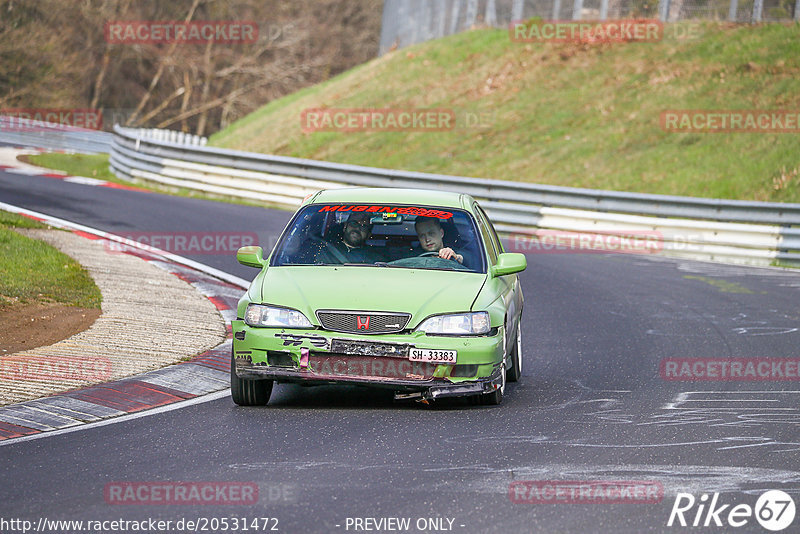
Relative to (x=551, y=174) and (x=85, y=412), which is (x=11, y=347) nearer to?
(x=85, y=412)

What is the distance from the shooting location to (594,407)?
855cm

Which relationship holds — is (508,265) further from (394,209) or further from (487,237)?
(394,209)

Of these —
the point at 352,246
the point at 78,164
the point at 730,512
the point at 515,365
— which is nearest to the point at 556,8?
the point at 78,164

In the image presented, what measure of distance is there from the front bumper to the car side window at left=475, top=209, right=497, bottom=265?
133cm

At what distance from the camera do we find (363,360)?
7.85 meters

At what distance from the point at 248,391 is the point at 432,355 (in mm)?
1362

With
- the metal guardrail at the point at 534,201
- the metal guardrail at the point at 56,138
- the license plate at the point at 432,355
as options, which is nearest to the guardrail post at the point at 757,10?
the metal guardrail at the point at 534,201

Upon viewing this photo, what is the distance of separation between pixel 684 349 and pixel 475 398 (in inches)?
146

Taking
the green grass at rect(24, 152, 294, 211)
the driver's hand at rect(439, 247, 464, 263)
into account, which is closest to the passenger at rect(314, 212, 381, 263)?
the driver's hand at rect(439, 247, 464, 263)

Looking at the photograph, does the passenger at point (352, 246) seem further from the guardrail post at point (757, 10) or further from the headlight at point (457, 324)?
the guardrail post at point (757, 10)

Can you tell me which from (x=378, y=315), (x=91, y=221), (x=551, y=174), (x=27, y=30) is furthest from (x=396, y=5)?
(x=378, y=315)

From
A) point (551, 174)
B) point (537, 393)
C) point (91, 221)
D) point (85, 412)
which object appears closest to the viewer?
point (85, 412)

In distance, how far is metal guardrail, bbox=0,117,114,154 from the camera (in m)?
35.4

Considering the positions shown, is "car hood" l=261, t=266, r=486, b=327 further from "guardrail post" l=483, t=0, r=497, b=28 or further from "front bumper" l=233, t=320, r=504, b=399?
"guardrail post" l=483, t=0, r=497, b=28
